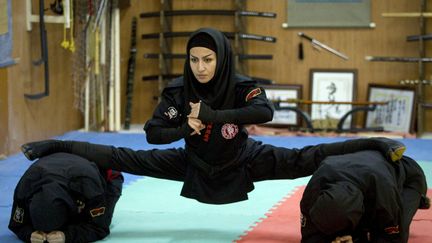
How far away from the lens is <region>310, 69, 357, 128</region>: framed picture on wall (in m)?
9.45

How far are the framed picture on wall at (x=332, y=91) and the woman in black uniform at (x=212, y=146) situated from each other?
204 inches

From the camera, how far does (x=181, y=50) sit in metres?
9.89

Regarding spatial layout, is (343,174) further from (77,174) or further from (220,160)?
(77,174)

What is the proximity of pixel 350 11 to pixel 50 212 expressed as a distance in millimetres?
6581

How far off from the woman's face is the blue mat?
0.92 m

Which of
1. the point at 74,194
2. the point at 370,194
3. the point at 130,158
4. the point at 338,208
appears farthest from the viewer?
the point at 130,158

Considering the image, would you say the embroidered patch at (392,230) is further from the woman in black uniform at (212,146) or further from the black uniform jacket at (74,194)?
the black uniform jacket at (74,194)

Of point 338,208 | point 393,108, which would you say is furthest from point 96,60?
point 338,208

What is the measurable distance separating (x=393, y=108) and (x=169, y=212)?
16.9ft

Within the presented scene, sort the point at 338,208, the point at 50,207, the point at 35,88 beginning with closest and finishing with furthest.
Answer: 1. the point at 338,208
2. the point at 50,207
3. the point at 35,88

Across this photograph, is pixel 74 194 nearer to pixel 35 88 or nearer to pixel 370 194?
pixel 370 194

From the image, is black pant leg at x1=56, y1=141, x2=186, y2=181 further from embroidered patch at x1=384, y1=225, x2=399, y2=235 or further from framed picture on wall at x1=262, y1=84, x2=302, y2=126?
framed picture on wall at x1=262, y1=84, x2=302, y2=126

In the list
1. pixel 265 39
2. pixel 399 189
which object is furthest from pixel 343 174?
pixel 265 39

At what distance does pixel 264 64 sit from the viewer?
31.9 ft
